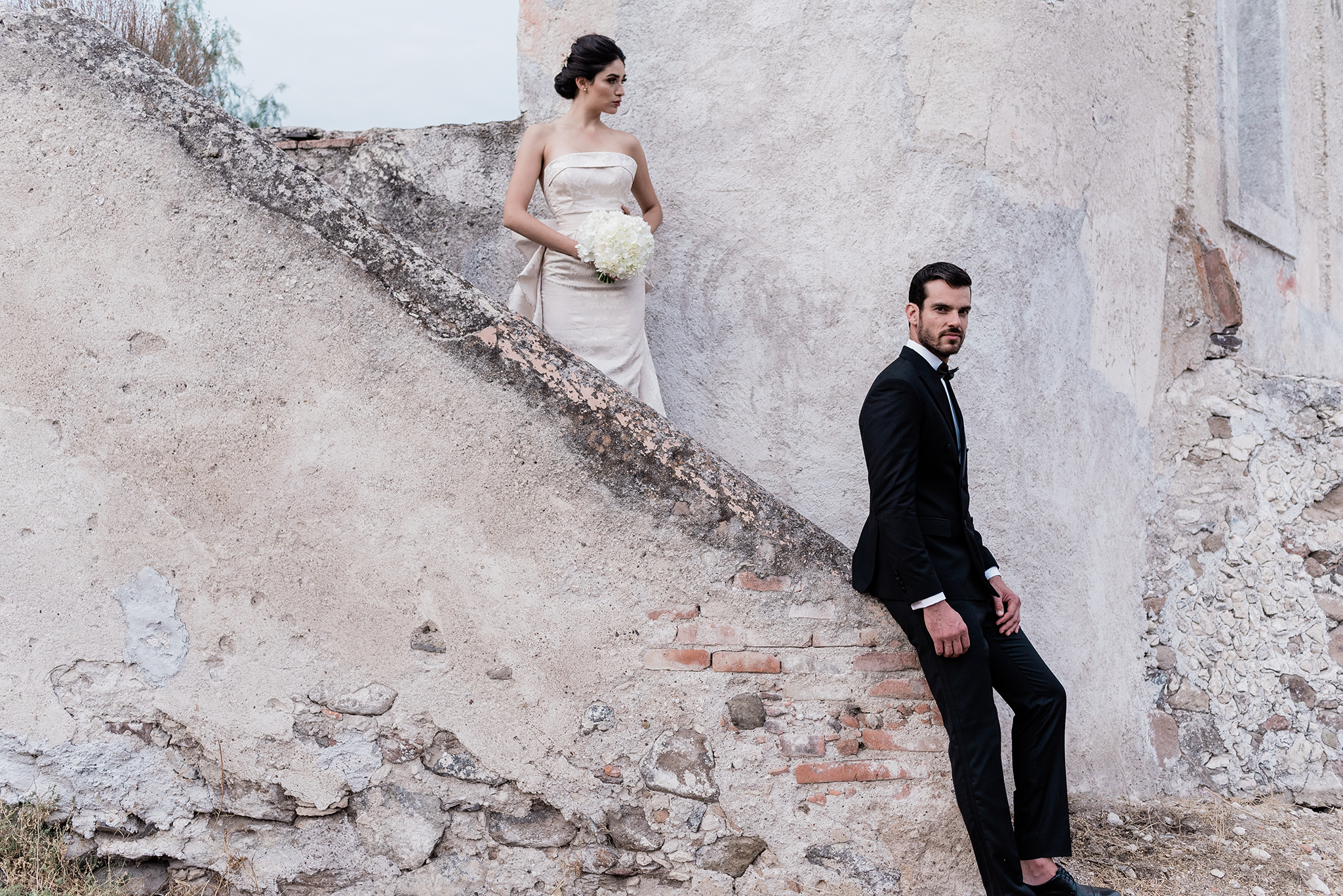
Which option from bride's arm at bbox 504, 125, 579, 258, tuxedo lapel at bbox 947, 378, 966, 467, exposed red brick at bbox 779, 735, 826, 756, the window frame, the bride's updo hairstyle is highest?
the window frame

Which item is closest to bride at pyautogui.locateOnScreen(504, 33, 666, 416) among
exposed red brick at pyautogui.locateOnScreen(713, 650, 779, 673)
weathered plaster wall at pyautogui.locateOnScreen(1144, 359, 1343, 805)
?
exposed red brick at pyautogui.locateOnScreen(713, 650, 779, 673)

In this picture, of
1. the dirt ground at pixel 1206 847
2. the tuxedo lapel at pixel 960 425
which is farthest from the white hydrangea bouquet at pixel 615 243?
the dirt ground at pixel 1206 847

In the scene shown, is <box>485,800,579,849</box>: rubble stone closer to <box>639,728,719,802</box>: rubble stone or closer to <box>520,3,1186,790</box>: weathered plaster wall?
<box>639,728,719,802</box>: rubble stone

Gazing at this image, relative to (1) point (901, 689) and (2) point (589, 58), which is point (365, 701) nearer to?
(1) point (901, 689)

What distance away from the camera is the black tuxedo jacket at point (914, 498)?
288 centimetres

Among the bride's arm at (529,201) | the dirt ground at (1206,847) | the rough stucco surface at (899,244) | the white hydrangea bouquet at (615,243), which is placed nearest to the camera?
the dirt ground at (1206,847)

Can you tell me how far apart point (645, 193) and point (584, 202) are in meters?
0.34

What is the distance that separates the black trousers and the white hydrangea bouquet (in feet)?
5.40

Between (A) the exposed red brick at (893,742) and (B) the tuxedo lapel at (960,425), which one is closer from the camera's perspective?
(A) the exposed red brick at (893,742)

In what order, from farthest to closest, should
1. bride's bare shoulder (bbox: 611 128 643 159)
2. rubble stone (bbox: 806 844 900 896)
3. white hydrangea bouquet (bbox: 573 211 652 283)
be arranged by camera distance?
bride's bare shoulder (bbox: 611 128 643 159)
white hydrangea bouquet (bbox: 573 211 652 283)
rubble stone (bbox: 806 844 900 896)

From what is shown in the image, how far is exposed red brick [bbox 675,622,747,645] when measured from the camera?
117 inches

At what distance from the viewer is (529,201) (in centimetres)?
398

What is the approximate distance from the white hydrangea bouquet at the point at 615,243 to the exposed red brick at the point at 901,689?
1792 millimetres

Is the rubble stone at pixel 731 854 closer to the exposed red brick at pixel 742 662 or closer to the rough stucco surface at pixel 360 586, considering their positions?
the rough stucco surface at pixel 360 586
